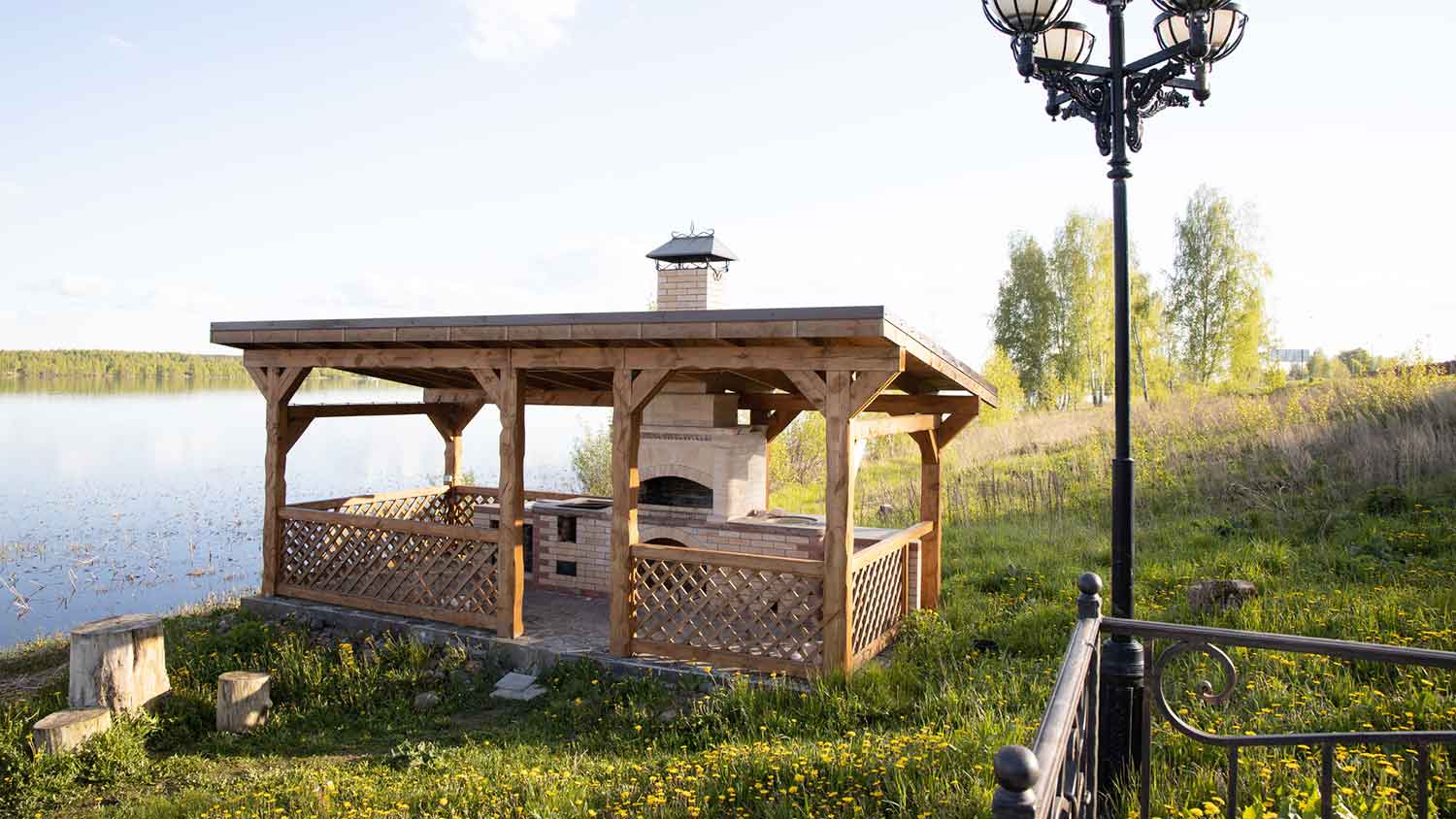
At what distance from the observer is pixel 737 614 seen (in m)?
7.51

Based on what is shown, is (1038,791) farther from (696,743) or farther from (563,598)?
(563,598)

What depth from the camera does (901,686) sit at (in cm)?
672

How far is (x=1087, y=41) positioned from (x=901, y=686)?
451 cm

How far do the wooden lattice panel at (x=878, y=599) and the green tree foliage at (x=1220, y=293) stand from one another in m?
26.0

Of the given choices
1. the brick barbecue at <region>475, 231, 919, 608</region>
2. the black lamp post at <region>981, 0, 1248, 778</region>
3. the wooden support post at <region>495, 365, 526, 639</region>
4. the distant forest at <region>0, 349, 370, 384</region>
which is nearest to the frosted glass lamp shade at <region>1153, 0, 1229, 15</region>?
the black lamp post at <region>981, 0, 1248, 778</region>

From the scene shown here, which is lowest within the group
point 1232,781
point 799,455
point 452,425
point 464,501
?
point 1232,781

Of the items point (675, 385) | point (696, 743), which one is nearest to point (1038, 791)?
point (696, 743)

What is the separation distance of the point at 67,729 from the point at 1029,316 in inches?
1404

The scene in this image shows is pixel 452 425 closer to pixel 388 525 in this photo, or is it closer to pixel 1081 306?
pixel 388 525

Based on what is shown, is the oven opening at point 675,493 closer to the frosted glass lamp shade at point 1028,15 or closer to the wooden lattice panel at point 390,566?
the wooden lattice panel at point 390,566

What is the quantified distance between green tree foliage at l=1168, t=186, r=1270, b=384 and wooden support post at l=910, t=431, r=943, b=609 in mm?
25258

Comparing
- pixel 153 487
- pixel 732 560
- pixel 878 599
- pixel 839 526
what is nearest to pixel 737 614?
pixel 732 560

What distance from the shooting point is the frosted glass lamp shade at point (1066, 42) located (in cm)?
514

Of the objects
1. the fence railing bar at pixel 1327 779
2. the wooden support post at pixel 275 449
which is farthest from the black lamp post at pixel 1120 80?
the wooden support post at pixel 275 449
